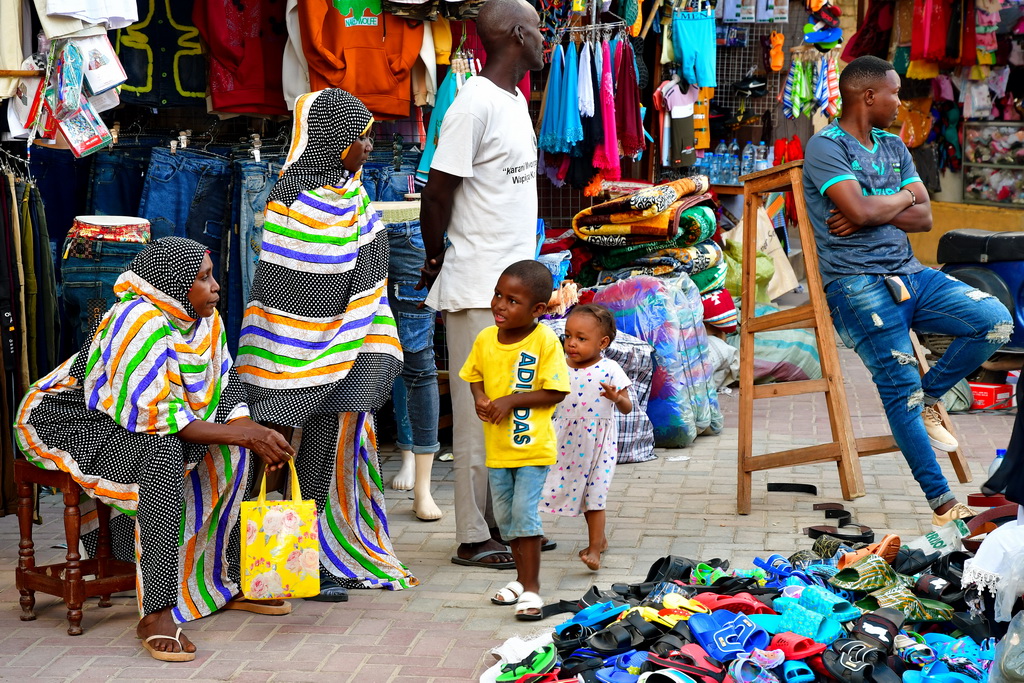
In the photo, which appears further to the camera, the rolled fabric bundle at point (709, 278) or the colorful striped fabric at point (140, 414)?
the rolled fabric bundle at point (709, 278)

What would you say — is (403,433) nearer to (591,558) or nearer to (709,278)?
(591,558)

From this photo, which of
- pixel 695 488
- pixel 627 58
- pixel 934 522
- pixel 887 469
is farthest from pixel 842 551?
pixel 627 58

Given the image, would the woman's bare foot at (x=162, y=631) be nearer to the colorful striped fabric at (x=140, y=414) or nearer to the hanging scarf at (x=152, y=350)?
the colorful striped fabric at (x=140, y=414)

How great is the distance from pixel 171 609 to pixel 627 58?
5.63m

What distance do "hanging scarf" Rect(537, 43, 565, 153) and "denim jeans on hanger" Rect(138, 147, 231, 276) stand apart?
7.83ft

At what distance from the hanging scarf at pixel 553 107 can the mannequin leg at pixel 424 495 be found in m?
2.98

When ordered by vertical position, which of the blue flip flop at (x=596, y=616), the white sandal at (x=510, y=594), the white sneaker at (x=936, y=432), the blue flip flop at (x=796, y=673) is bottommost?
the white sandal at (x=510, y=594)

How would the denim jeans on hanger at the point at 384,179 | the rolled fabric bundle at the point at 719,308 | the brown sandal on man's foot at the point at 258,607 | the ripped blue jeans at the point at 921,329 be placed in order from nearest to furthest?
the brown sandal on man's foot at the point at 258,607
the ripped blue jeans at the point at 921,329
the denim jeans on hanger at the point at 384,179
the rolled fabric bundle at the point at 719,308

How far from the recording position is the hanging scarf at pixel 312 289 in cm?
471

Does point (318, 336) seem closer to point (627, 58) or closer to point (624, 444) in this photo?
point (624, 444)

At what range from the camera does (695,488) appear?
259 inches

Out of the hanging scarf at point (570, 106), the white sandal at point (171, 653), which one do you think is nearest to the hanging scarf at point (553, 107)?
the hanging scarf at point (570, 106)

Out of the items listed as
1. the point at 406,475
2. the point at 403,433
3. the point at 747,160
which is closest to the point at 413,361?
the point at 403,433

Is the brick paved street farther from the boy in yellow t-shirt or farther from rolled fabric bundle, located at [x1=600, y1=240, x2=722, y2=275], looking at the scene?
rolled fabric bundle, located at [x1=600, y1=240, x2=722, y2=275]
